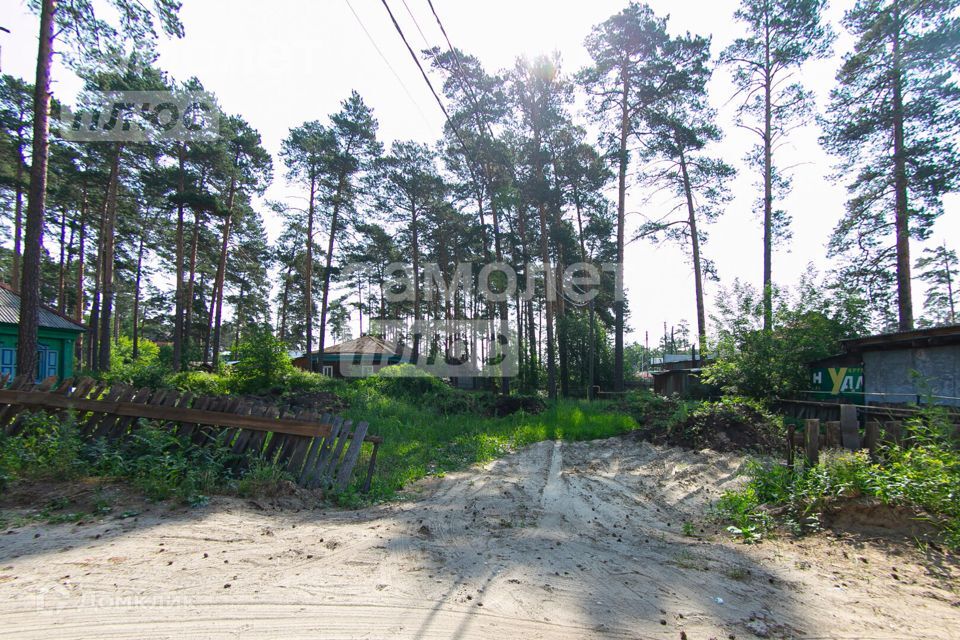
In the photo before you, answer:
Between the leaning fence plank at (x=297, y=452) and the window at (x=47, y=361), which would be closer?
the leaning fence plank at (x=297, y=452)

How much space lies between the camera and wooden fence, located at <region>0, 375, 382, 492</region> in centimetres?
517

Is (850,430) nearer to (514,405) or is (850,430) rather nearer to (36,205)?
(514,405)

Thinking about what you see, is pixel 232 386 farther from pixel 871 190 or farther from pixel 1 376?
pixel 871 190

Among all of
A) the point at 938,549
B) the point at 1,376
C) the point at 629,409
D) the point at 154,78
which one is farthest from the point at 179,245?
the point at 938,549

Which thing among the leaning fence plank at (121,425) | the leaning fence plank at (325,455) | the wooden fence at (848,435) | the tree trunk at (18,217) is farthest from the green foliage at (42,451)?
the tree trunk at (18,217)

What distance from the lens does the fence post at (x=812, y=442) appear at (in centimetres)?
483

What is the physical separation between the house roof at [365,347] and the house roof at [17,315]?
55.6ft

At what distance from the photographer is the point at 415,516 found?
4734mm

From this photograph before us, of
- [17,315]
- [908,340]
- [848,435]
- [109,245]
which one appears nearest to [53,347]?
[17,315]

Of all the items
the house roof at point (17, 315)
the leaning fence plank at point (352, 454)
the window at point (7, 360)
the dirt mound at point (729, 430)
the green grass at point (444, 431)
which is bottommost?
the green grass at point (444, 431)

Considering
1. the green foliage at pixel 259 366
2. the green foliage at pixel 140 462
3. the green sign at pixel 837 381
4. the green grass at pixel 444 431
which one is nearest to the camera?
the green foliage at pixel 140 462

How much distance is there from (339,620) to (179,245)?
87.9 feet

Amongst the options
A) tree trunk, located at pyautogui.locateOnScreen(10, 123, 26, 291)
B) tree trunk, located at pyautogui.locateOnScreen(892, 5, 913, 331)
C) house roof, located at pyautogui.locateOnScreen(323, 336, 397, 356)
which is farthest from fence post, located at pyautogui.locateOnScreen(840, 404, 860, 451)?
house roof, located at pyautogui.locateOnScreen(323, 336, 397, 356)

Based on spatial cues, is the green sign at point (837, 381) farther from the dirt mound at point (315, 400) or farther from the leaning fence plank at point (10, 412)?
the leaning fence plank at point (10, 412)
